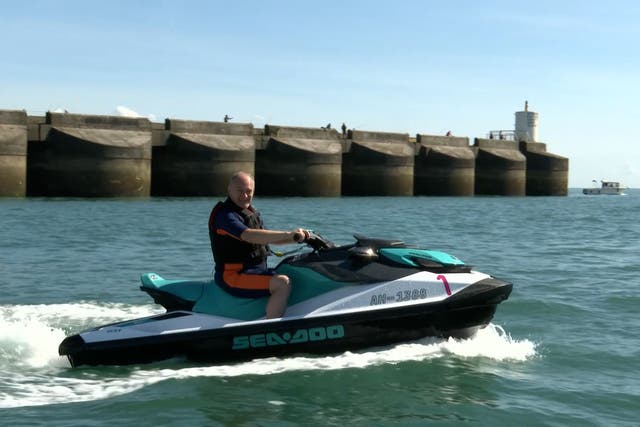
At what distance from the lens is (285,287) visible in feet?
19.7

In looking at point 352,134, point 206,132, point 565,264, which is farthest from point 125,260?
point 352,134

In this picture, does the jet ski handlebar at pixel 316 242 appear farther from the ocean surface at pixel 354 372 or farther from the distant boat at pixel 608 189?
the distant boat at pixel 608 189

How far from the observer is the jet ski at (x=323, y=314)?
19.7 feet

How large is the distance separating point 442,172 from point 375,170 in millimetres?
5331

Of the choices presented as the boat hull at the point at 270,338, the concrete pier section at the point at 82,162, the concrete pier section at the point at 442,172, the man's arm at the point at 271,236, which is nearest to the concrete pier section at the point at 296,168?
the concrete pier section at the point at 82,162

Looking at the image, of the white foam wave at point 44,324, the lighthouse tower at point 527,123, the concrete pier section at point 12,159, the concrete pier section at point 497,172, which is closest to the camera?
the white foam wave at point 44,324

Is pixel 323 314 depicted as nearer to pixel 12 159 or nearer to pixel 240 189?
pixel 240 189

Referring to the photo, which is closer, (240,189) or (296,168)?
(240,189)

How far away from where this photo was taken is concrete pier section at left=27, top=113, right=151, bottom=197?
111ft

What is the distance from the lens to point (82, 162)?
33844 mm

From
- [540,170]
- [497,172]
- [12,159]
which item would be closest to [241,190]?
[12,159]

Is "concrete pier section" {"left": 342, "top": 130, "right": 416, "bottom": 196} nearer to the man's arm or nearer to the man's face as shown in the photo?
the man's face

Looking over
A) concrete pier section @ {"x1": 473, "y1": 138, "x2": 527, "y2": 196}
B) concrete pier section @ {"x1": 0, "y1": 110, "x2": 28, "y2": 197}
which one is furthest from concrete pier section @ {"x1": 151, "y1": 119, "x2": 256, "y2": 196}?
concrete pier section @ {"x1": 473, "y1": 138, "x2": 527, "y2": 196}

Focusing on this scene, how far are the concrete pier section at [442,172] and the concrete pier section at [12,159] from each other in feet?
74.6
